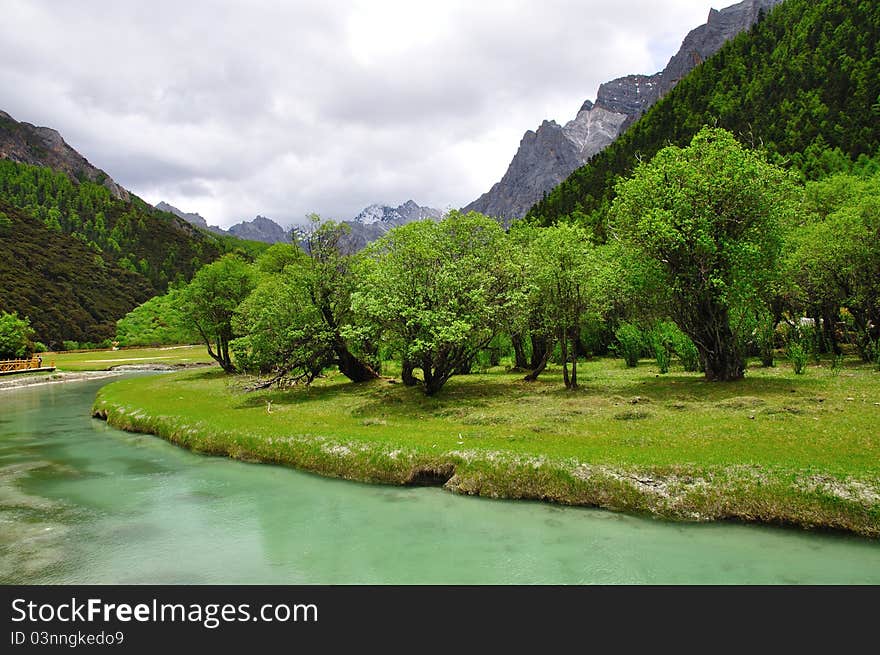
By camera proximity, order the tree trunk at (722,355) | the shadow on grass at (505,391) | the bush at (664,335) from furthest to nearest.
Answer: the bush at (664,335) < the tree trunk at (722,355) < the shadow on grass at (505,391)

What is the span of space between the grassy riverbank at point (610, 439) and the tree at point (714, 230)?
12.4 ft

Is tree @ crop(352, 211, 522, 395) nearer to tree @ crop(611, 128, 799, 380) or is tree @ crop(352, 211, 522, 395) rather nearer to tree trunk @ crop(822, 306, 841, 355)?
tree @ crop(611, 128, 799, 380)

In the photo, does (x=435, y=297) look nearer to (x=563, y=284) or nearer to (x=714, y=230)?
(x=563, y=284)

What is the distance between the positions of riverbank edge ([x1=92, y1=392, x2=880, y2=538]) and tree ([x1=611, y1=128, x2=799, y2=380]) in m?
13.7

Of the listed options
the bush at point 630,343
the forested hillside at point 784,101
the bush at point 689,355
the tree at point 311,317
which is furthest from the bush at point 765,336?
the forested hillside at point 784,101

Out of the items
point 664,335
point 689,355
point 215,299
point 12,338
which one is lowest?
point 689,355

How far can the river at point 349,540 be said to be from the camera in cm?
1123

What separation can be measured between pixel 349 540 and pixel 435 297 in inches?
669

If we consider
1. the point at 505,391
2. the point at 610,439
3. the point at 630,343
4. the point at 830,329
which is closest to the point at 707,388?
the point at 505,391

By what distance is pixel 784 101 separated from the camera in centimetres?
11112

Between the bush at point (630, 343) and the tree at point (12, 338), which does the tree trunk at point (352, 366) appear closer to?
the bush at point (630, 343)

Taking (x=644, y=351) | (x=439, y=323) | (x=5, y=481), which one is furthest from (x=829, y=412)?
(x=5, y=481)

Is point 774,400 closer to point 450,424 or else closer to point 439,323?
point 450,424

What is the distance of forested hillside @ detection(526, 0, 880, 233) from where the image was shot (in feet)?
325
